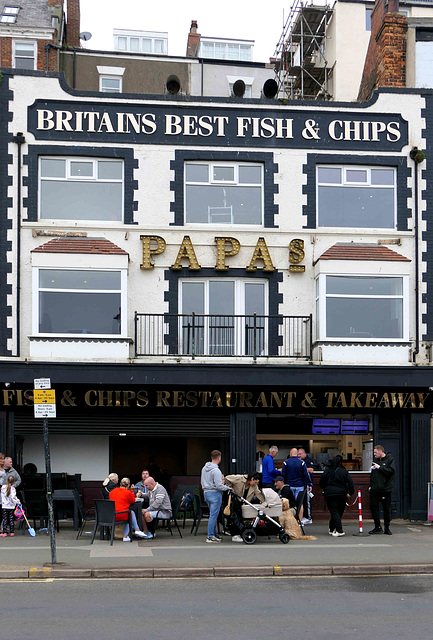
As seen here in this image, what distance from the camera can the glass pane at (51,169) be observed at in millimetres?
22312

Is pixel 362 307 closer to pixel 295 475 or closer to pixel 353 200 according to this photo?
pixel 353 200

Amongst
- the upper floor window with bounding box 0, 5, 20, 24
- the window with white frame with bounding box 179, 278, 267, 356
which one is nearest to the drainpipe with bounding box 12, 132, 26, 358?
the window with white frame with bounding box 179, 278, 267, 356

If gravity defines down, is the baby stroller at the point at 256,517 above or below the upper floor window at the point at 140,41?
below

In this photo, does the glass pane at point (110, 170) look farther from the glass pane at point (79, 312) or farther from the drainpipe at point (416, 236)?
the drainpipe at point (416, 236)

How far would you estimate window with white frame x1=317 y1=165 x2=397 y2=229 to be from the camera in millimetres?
22922

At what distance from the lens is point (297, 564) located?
1409 cm

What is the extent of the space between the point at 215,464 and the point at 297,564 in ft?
11.5

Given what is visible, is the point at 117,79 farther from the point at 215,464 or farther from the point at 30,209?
the point at 215,464

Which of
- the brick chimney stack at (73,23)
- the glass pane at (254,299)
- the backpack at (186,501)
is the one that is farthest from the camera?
the brick chimney stack at (73,23)

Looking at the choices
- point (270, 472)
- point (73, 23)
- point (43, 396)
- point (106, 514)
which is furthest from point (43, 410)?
point (73, 23)

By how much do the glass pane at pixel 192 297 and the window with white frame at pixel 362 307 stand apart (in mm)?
2880

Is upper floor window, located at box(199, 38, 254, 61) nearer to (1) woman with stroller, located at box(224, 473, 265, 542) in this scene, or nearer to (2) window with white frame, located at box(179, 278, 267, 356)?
(2) window with white frame, located at box(179, 278, 267, 356)

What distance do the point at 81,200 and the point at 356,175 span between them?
22.8 ft

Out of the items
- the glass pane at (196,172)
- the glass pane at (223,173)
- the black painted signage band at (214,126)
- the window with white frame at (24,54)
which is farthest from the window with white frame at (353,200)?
the window with white frame at (24,54)
